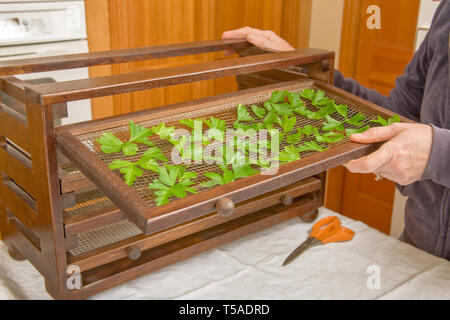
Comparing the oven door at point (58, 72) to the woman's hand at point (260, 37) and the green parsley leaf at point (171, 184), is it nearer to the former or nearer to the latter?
the woman's hand at point (260, 37)

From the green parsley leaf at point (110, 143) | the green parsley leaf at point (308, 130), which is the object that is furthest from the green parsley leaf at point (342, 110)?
the green parsley leaf at point (110, 143)

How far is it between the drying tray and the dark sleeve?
277 millimetres

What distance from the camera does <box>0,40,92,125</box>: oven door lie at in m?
2.14

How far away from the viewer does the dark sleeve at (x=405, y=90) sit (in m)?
1.45

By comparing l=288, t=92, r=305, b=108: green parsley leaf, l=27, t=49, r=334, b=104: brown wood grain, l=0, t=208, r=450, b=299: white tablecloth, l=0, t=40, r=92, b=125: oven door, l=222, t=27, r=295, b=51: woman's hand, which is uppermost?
l=222, t=27, r=295, b=51: woman's hand

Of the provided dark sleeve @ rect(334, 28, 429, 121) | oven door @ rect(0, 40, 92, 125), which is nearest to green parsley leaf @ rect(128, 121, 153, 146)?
dark sleeve @ rect(334, 28, 429, 121)

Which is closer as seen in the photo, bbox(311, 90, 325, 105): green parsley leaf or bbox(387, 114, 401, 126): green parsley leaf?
bbox(387, 114, 401, 126): green parsley leaf

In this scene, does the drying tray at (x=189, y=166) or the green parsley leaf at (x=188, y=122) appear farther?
the green parsley leaf at (x=188, y=122)

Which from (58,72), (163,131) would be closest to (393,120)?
(163,131)

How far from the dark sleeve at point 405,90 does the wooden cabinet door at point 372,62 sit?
4.12ft

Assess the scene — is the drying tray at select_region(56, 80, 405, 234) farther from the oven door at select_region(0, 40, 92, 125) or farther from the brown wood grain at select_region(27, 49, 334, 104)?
the oven door at select_region(0, 40, 92, 125)

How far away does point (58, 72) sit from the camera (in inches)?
87.4

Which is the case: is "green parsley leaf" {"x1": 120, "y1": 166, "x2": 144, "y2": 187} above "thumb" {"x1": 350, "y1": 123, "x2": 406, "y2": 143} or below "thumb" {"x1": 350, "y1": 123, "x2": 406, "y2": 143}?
below

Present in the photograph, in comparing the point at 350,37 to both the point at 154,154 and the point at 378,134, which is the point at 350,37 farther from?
the point at 154,154
